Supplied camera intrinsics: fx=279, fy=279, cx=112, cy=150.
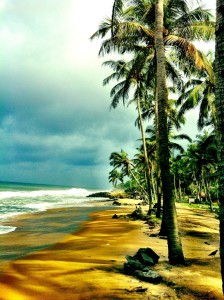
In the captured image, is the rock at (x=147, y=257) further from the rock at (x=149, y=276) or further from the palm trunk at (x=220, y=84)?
the palm trunk at (x=220, y=84)

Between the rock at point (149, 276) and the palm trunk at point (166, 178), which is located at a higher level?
the palm trunk at point (166, 178)

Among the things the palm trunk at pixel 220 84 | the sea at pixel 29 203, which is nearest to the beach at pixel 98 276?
the palm trunk at pixel 220 84

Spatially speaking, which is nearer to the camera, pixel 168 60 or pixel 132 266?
pixel 132 266

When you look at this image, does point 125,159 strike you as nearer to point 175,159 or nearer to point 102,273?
point 175,159

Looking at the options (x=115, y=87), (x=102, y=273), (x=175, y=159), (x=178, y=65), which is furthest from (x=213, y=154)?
(x=102, y=273)

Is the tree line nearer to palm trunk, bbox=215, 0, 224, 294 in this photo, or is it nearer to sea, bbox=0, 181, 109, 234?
palm trunk, bbox=215, 0, 224, 294

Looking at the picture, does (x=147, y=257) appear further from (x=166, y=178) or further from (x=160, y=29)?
(x=160, y=29)

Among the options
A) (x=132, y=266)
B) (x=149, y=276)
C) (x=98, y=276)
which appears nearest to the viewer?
(x=149, y=276)

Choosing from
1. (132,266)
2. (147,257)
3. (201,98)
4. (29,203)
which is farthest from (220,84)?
(29,203)

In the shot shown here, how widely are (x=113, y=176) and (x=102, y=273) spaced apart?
68534 millimetres

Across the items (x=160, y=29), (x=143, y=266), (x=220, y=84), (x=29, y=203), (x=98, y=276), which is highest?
(x=160, y=29)

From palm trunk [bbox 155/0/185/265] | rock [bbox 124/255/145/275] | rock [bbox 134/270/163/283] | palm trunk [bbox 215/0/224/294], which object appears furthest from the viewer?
palm trunk [bbox 155/0/185/265]

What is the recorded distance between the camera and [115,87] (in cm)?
2245

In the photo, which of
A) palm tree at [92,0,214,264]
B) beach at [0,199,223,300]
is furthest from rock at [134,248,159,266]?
palm tree at [92,0,214,264]
